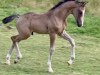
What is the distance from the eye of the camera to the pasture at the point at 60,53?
9.81m

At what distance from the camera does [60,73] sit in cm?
959

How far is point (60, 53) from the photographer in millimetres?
12023

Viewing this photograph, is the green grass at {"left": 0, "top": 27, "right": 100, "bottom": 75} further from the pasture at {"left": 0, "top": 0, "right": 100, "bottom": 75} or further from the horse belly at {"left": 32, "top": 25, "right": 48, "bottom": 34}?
the horse belly at {"left": 32, "top": 25, "right": 48, "bottom": 34}

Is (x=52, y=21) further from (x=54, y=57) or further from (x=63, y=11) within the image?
(x=54, y=57)

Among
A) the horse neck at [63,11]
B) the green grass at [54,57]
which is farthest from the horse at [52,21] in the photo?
the green grass at [54,57]


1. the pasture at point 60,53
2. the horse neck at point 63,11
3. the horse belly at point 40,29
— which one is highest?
the horse neck at point 63,11

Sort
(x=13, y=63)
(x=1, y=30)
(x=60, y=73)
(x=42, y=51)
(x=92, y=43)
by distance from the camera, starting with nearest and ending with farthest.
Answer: (x=60, y=73) < (x=13, y=63) < (x=42, y=51) < (x=92, y=43) < (x=1, y=30)

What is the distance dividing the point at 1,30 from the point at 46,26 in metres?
5.91

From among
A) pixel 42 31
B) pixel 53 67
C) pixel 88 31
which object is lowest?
pixel 88 31

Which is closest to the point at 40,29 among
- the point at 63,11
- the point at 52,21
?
the point at 52,21

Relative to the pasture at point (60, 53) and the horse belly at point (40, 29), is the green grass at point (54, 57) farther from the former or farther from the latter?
the horse belly at point (40, 29)

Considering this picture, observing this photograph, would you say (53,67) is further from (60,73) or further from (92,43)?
(92,43)

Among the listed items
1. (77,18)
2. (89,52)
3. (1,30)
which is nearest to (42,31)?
(77,18)

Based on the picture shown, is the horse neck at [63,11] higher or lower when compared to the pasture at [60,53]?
higher
